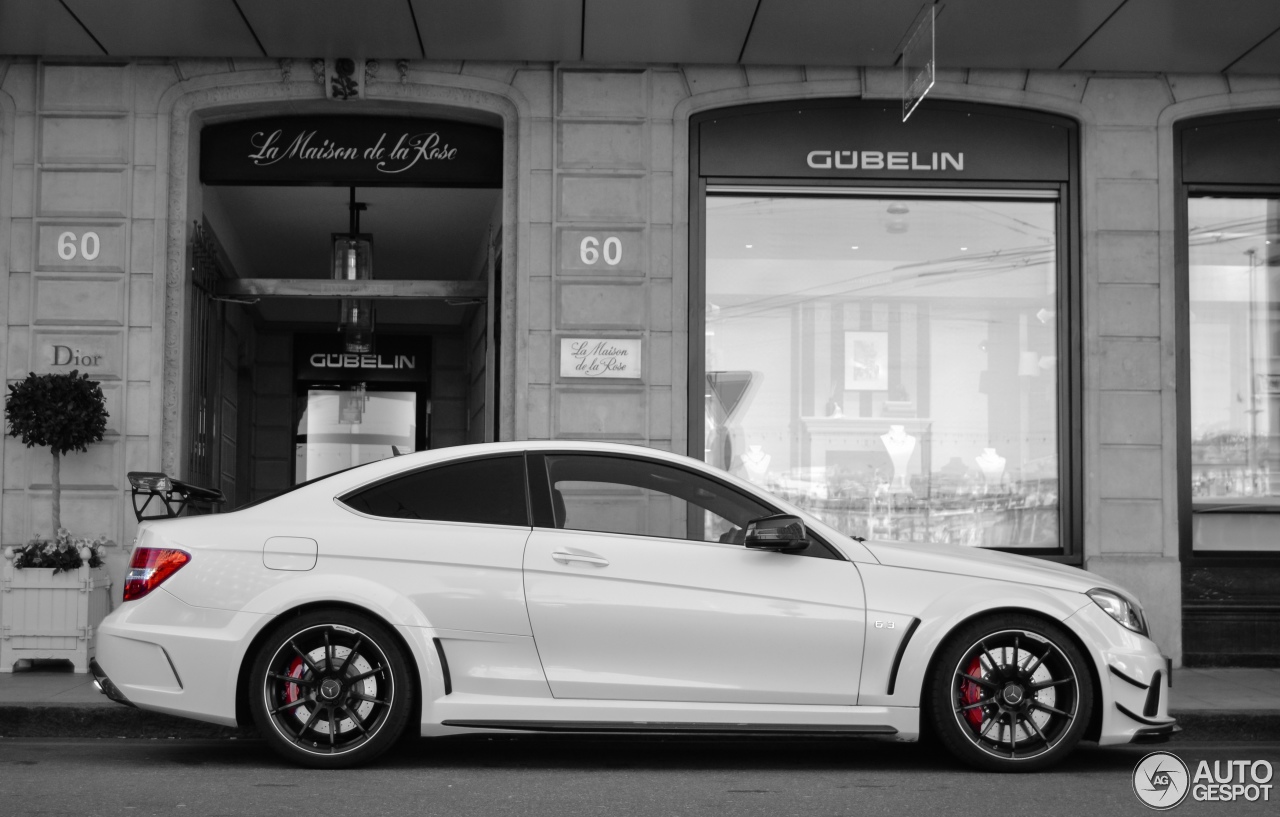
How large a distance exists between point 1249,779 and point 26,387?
25.0 feet

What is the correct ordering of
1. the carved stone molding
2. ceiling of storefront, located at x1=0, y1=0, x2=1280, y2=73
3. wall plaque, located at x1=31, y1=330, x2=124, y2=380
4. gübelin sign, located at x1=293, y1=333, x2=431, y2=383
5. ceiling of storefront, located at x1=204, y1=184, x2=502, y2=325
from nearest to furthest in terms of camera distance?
ceiling of storefront, located at x1=0, y1=0, x2=1280, y2=73 → wall plaque, located at x1=31, y1=330, x2=124, y2=380 → the carved stone molding → ceiling of storefront, located at x1=204, y1=184, x2=502, y2=325 → gübelin sign, located at x1=293, y1=333, x2=431, y2=383

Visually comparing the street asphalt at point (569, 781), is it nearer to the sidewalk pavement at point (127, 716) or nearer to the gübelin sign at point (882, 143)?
the sidewalk pavement at point (127, 716)

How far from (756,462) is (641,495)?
156 inches

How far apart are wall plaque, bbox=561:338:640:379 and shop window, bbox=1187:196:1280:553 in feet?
14.0

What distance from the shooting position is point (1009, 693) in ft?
19.3

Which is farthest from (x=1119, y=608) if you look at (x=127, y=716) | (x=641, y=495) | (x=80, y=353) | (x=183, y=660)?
(x=80, y=353)

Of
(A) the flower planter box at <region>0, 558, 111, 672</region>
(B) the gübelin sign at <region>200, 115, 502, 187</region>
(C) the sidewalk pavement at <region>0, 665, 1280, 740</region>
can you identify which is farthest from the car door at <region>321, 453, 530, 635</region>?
(B) the gübelin sign at <region>200, 115, 502, 187</region>

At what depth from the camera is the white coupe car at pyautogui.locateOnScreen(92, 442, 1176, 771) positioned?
19.0 feet

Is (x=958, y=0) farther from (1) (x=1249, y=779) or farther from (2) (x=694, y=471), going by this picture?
(1) (x=1249, y=779)

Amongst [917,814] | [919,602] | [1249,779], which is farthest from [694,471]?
[1249,779]

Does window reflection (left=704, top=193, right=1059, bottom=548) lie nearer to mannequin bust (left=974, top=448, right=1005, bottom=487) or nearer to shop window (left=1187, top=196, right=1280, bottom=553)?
mannequin bust (left=974, top=448, right=1005, bottom=487)

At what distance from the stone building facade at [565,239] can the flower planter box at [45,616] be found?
1089 millimetres

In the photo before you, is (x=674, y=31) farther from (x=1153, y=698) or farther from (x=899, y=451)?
(x=1153, y=698)

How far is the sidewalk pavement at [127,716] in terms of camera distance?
6.96m
